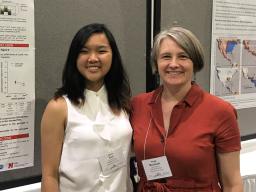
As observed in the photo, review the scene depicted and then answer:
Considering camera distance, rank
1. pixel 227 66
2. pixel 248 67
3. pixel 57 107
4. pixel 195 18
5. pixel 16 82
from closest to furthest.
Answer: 1. pixel 57 107
2. pixel 16 82
3. pixel 195 18
4. pixel 227 66
5. pixel 248 67

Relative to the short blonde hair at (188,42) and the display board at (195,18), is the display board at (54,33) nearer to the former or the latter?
the display board at (195,18)

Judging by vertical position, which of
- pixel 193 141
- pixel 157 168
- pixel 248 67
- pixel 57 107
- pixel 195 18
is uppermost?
pixel 195 18

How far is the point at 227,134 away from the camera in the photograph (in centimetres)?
135

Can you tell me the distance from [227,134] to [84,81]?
0.57 metres

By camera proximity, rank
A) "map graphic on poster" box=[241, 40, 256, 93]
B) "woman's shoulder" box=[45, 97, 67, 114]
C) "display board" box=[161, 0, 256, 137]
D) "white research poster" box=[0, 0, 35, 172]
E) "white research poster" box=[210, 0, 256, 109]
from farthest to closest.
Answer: "map graphic on poster" box=[241, 40, 256, 93] < "white research poster" box=[210, 0, 256, 109] < "display board" box=[161, 0, 256, 137] < "white research poster" box=[0, 0, 35, 172] < "woman's shoulder" box=[45, 97, 67, 114]

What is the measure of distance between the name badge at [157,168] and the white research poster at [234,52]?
920 millimetres

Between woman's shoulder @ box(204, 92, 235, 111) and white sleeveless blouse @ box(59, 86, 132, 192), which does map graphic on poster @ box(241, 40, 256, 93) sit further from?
white sleeveless blouse @ box(59, 86, 132, 192)

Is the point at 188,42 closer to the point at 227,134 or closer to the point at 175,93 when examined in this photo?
the point at 175,93

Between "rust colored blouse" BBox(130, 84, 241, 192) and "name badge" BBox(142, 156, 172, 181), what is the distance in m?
0.02

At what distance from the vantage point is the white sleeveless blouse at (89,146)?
1321mm

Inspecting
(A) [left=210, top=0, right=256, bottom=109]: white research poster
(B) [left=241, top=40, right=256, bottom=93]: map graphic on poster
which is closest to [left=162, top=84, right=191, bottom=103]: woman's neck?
(A) [left=210, top=0, right=256, bottom=109]: white research poster

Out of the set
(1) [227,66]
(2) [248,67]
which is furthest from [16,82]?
(2) [248,67]

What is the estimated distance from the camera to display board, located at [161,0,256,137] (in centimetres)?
193

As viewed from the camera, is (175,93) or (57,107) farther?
(175,93)
